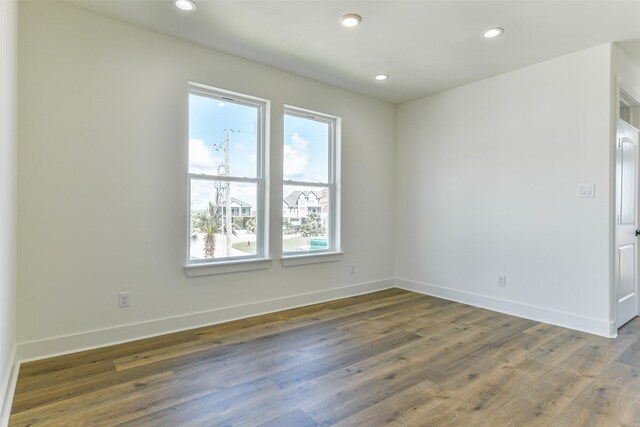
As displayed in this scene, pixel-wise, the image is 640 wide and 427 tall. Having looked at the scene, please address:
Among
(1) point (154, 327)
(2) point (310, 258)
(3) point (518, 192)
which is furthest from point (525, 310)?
(1) point (154, 327)

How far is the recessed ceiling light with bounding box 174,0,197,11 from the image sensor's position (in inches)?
101

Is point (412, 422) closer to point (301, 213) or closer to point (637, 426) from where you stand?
point (637, 426)

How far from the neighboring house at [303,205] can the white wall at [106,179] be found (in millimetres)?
741

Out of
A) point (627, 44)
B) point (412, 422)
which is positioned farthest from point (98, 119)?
point (627, 44)

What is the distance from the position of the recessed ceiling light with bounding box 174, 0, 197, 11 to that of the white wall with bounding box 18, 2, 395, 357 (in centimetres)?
55

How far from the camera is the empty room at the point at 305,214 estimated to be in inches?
84.3

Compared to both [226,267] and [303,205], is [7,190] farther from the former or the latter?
[303,205]

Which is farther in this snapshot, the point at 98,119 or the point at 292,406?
the point at 98,119

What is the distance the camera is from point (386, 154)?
195 inches

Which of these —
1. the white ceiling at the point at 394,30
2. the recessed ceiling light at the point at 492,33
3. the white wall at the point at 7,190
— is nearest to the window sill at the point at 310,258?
the white ceiling at the point at 394,30

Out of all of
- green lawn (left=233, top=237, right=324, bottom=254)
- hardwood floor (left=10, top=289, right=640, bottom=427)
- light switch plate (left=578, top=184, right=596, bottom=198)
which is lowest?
hardwood floor (left=10, top=289, right=640, bottom=427)

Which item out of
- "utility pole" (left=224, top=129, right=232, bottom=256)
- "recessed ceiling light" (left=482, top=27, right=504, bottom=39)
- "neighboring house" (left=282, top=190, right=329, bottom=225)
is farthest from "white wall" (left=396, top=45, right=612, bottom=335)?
"utility pole" (left=224, top=129, right=232, bottom=256)

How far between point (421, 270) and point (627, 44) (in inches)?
124

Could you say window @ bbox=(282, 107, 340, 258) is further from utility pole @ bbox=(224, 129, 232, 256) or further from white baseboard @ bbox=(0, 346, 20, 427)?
white baseboard @ bbox=(0, 346, 20, 427)
